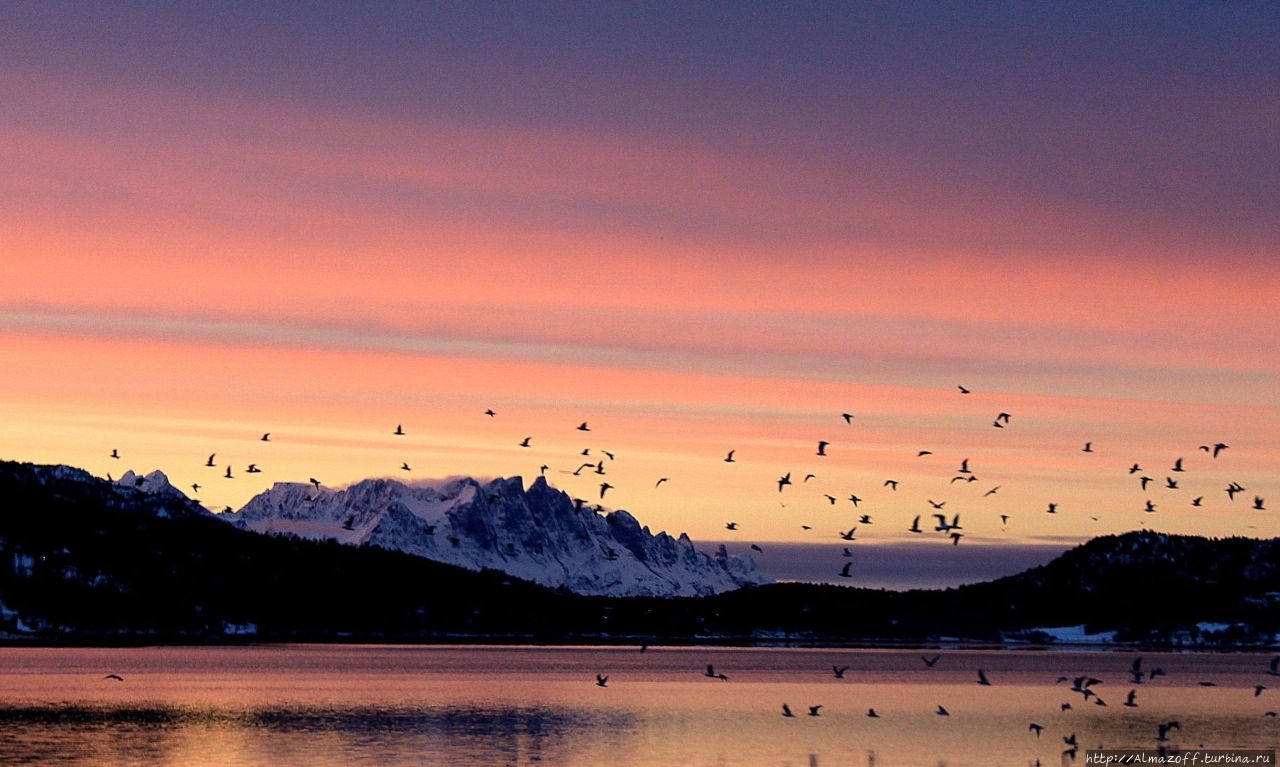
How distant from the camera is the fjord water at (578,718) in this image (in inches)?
3342

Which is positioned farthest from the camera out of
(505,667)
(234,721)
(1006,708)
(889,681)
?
(505,667)

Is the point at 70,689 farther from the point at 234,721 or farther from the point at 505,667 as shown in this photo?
the point at 505,667

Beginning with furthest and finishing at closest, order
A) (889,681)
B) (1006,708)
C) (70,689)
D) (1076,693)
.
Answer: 1. (889,681)
2. (1076,693)
3. (70,689)
4. (1006,708)

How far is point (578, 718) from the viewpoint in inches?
4321

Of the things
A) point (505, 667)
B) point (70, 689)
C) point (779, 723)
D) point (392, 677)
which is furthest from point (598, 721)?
point (505, 667)

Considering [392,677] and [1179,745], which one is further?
[392,677]

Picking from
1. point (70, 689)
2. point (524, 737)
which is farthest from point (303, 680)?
point (524, 737)

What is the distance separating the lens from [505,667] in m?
196

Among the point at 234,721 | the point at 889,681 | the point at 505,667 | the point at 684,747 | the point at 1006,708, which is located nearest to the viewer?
the point at 684,747

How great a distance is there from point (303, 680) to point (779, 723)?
62266 mm

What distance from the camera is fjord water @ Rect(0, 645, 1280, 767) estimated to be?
278 ft

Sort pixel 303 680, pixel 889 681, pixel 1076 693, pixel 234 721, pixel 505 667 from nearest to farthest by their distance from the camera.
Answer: pixel 234 721, pixel 1076 693, pixel 303 680, pixel 889 681, pixel 505 667

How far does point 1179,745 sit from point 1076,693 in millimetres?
57139

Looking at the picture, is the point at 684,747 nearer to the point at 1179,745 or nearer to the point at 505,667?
the point at 1179,745
